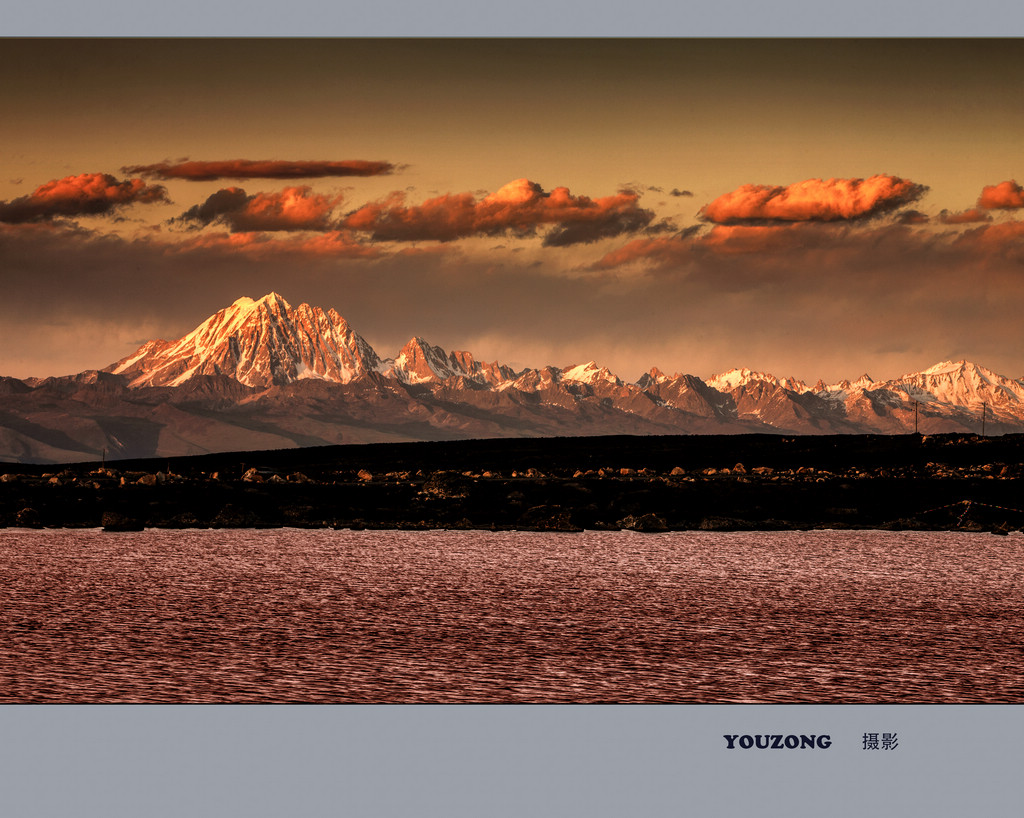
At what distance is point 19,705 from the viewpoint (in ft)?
83.2

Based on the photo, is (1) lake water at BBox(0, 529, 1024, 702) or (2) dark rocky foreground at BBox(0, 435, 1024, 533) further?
(2) dark rocky foreground at BBox(0, 435, 1024, 533)

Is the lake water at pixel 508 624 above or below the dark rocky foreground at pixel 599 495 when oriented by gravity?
below

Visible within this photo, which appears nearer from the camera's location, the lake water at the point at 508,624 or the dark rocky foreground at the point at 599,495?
the lake water at the point at 508,624

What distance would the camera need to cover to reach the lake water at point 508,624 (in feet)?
93.3

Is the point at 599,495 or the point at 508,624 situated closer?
the point at 508,624

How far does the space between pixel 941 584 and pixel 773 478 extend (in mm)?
63256

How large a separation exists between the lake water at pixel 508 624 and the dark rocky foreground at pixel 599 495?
20.3 meters

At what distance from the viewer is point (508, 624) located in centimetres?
3912

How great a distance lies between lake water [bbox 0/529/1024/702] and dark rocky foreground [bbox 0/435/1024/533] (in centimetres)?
2029

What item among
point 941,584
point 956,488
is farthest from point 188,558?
point 956,488

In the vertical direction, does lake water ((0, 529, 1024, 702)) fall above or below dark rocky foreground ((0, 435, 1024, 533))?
below

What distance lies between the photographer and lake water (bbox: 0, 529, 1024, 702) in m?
28.4

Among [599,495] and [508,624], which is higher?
[599,495]

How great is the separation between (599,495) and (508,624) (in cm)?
6347
